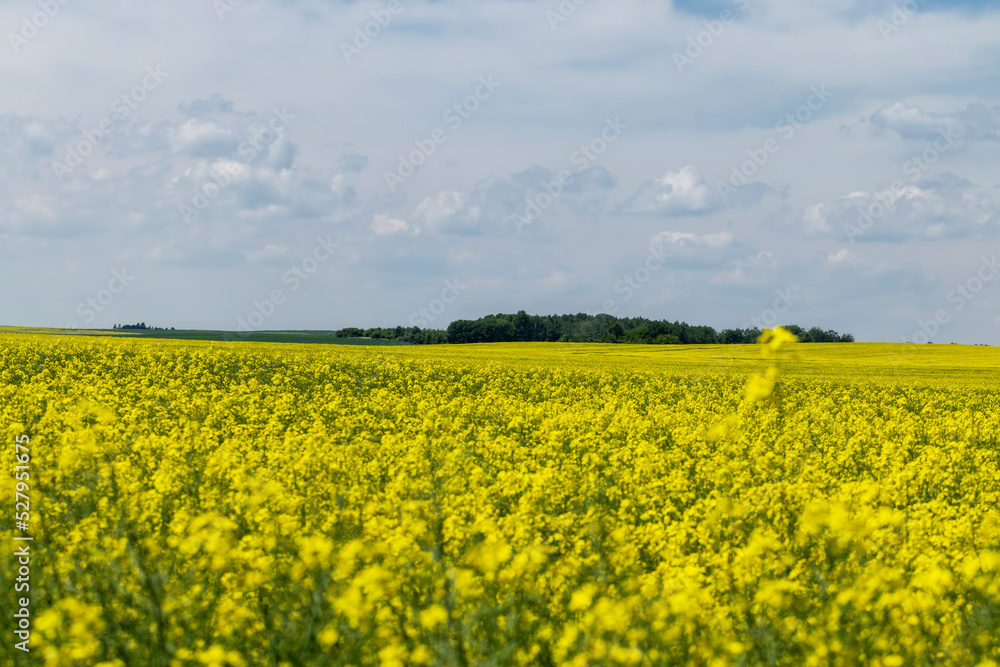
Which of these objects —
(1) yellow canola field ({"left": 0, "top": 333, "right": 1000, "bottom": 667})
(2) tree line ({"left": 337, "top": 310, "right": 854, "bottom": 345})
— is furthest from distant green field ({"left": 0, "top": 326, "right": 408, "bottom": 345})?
(1) yellow canola field ({"left": 0, "top": 333, "right": 1000, "bottom": 667})

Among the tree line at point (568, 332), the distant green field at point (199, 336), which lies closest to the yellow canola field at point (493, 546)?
the distant green field at point (199, 336)

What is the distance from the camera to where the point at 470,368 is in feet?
94.8

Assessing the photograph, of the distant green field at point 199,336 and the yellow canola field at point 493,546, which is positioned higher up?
the distant green field at point 199,336

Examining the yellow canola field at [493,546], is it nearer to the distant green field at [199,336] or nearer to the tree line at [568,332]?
the distant green field at [199,336]

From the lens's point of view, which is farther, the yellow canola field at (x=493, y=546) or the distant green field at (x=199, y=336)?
the distant green field at (x=199, y=336)

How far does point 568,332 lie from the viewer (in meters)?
103

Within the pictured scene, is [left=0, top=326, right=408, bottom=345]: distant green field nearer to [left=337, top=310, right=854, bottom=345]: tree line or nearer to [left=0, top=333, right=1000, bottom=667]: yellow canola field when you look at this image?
[left=337, top=310, right=854, bottom=345]: tree line

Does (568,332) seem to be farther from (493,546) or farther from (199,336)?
(493,546)

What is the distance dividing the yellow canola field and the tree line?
76059 millimetres

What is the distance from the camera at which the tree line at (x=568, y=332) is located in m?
92.1

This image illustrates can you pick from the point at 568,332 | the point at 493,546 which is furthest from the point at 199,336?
the point at 493,546

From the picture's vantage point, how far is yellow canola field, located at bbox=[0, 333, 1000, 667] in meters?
5.28

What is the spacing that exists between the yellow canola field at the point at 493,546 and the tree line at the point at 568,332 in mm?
76059

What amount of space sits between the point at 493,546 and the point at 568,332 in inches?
3837
